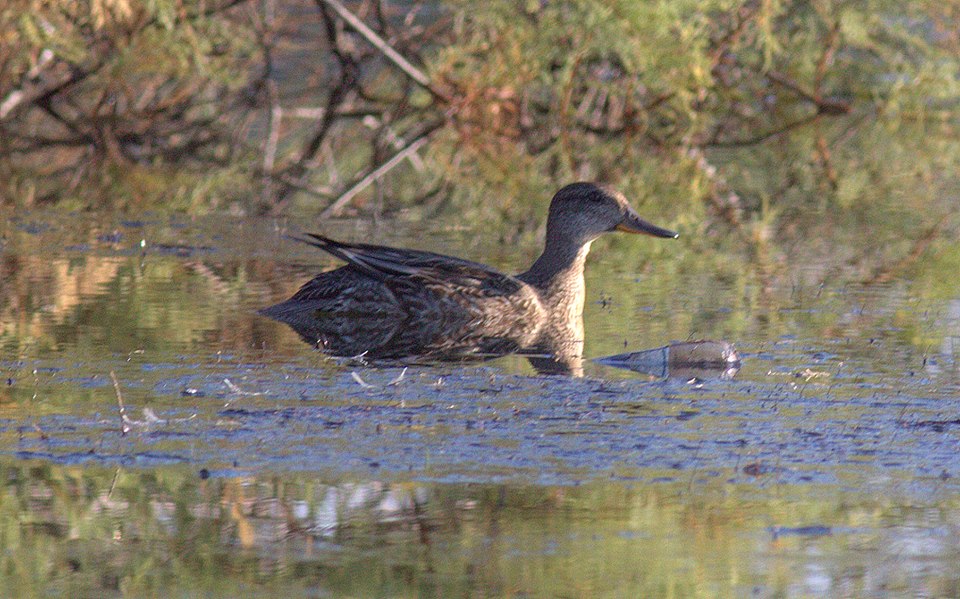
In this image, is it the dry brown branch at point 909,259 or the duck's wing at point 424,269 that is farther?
the dry brown branch at point 909,259

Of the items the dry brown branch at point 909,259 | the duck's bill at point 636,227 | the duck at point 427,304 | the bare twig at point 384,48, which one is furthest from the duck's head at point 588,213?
the bare twig at point 384,48

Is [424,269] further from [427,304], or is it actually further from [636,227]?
[636,227]

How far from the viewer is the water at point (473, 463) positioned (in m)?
4.79

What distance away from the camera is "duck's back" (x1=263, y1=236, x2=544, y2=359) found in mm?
8812

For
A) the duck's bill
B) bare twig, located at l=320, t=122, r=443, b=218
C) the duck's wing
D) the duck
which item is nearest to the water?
the duck

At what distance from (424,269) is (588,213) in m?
1.29

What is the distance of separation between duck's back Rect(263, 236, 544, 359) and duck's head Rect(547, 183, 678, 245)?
2.23 feet

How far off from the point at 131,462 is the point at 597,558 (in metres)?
1.71

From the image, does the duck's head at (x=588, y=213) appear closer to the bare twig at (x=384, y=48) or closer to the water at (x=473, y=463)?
the water at (x=473, y=463)

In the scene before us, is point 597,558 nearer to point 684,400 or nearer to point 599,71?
point 684,400

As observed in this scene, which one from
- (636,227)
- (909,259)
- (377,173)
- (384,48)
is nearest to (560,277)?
(636,227)

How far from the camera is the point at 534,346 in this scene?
839cm

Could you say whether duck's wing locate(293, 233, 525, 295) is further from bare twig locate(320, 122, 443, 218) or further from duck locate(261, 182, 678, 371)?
bare twig locate(320, 122, 443, 218)

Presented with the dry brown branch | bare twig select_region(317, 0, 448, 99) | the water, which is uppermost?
bare twig select_region(317, 0, 448, 99)
